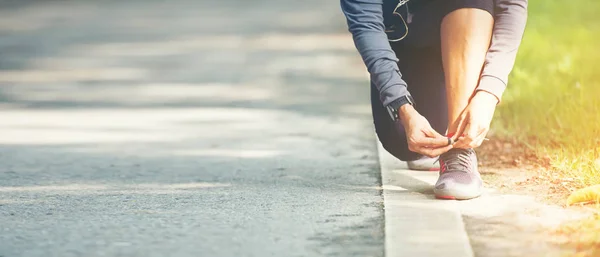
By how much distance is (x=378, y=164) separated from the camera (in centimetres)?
573

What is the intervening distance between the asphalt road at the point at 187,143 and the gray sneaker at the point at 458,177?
0.27 meters

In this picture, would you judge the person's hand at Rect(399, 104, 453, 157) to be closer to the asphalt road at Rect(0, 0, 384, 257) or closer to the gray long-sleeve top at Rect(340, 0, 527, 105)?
the gray long-sleeve top at Rect(340, 0, 527, 105)

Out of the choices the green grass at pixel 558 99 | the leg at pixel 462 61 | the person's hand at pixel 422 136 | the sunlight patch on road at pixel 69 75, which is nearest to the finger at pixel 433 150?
the person's hand at pixel 422 136

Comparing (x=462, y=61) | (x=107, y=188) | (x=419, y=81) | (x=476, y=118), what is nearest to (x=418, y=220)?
(x=476, y=118)

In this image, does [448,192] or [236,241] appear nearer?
[236,241]

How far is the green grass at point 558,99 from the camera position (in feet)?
17.9

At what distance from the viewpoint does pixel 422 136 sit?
15.2 feet

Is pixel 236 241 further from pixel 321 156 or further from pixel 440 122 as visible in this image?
pixel 321 156

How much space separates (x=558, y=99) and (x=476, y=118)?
214cm

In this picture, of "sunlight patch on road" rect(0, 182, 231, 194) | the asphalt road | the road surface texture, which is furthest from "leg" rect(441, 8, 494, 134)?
"sunlight patch on road" rect(0, 182, 231, 194)

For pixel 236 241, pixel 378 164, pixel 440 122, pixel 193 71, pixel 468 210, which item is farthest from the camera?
pixel 193 71

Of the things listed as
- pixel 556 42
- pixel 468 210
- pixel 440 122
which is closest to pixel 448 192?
pixel 468 210

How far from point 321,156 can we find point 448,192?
4.28 ft

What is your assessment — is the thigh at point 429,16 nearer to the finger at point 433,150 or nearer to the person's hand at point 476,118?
the person's hand at point 476,118
